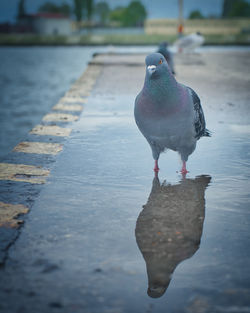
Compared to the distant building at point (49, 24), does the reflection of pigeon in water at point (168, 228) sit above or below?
above

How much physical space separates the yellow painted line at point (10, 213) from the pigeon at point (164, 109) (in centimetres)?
131

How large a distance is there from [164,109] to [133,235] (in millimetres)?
1280

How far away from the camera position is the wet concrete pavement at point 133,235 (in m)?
2.32

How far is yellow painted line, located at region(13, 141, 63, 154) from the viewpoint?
16.6ft

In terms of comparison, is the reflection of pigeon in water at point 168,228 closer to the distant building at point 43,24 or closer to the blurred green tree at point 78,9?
the blurred green tree at point 78,9

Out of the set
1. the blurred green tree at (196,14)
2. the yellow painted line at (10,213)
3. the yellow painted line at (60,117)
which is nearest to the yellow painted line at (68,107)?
the yellow painted line at (60,117)

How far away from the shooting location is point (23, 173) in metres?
4.26

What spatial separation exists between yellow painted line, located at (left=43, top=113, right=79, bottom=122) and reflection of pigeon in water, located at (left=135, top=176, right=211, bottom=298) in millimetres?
3034

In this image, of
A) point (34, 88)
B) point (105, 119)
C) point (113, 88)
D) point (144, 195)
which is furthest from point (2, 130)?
point (144, 195)

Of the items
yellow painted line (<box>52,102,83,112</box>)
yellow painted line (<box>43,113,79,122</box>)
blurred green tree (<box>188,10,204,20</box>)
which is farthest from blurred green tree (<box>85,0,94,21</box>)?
yellow painted line (<box>43,113,79,122</box>)

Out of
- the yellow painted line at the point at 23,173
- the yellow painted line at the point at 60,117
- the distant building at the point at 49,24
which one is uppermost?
the yellow painted line at the point at 23,173

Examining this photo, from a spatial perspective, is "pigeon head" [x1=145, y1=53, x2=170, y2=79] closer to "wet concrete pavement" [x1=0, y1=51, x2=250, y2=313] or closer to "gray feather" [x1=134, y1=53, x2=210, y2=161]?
"gray feather" [x1=134, y1=53, x2=210, y2=161]

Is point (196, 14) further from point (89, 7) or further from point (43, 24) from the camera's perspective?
point (43, 24)

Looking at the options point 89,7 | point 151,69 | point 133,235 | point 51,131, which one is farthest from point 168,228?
point 89,7
